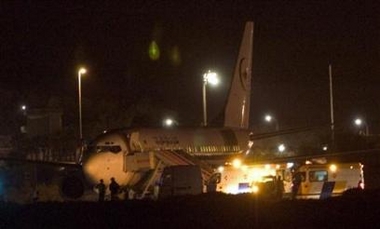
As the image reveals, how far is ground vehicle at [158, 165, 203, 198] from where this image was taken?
36.2m

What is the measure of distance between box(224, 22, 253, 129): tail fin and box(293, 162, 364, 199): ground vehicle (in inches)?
783

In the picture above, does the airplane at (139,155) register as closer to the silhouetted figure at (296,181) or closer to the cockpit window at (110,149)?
the cockpit window at (110,149)

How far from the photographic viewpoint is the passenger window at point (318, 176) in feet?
132

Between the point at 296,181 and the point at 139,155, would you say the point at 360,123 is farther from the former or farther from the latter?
the point at 296,181

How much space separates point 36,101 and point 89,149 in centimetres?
7776

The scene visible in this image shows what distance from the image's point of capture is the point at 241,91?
6156 centimetres

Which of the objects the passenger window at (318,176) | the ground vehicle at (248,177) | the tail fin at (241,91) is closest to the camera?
the ground vehicle at (248,177)

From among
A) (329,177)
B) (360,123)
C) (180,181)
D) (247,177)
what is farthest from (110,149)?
(360,123)

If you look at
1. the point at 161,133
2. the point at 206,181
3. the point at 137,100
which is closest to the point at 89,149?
the point at 161,133

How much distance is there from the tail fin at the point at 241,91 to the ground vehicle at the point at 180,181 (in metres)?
23.7

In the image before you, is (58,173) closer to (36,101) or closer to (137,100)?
(36,101)

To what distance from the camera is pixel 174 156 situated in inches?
1714

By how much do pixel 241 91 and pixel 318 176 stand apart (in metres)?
21.9

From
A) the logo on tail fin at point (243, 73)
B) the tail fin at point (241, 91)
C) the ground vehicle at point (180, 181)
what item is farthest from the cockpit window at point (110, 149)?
the logo on tail fin at point (243, 73)
